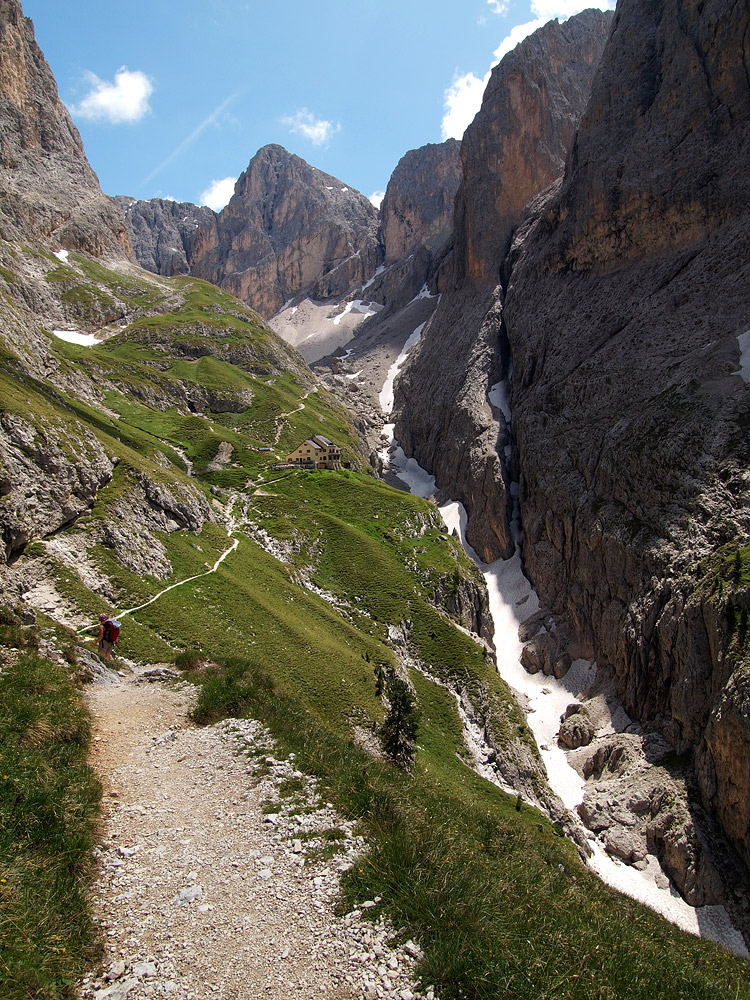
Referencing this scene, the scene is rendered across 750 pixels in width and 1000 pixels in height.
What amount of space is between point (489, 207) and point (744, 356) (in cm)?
9393

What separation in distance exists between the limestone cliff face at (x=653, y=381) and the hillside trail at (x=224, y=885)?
138 ft

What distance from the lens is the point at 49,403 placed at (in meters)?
45.6

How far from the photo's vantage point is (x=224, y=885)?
9461 millimetres

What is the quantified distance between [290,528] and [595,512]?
43397 mm

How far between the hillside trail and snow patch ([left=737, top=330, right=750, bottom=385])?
2731 inches

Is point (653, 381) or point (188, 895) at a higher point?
point (653, 381)

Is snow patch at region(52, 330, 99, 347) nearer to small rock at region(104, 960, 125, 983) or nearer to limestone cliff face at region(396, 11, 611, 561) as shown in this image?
limestone cliff face at region(396, 11, 611, 561)

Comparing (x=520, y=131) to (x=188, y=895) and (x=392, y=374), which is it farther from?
(x=188, y=895)

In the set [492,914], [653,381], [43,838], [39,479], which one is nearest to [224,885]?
[43,838]

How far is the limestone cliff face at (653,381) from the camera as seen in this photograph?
170 feet

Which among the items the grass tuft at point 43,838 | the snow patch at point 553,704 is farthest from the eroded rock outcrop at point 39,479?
the snow patch at point 553,704

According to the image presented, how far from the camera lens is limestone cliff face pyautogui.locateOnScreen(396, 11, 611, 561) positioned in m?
124

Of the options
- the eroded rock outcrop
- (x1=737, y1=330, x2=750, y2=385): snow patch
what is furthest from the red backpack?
(x1=737, y1=330, x2=750, y2=385): snow patch

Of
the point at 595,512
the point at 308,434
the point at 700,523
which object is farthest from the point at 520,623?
the point at 308,434
